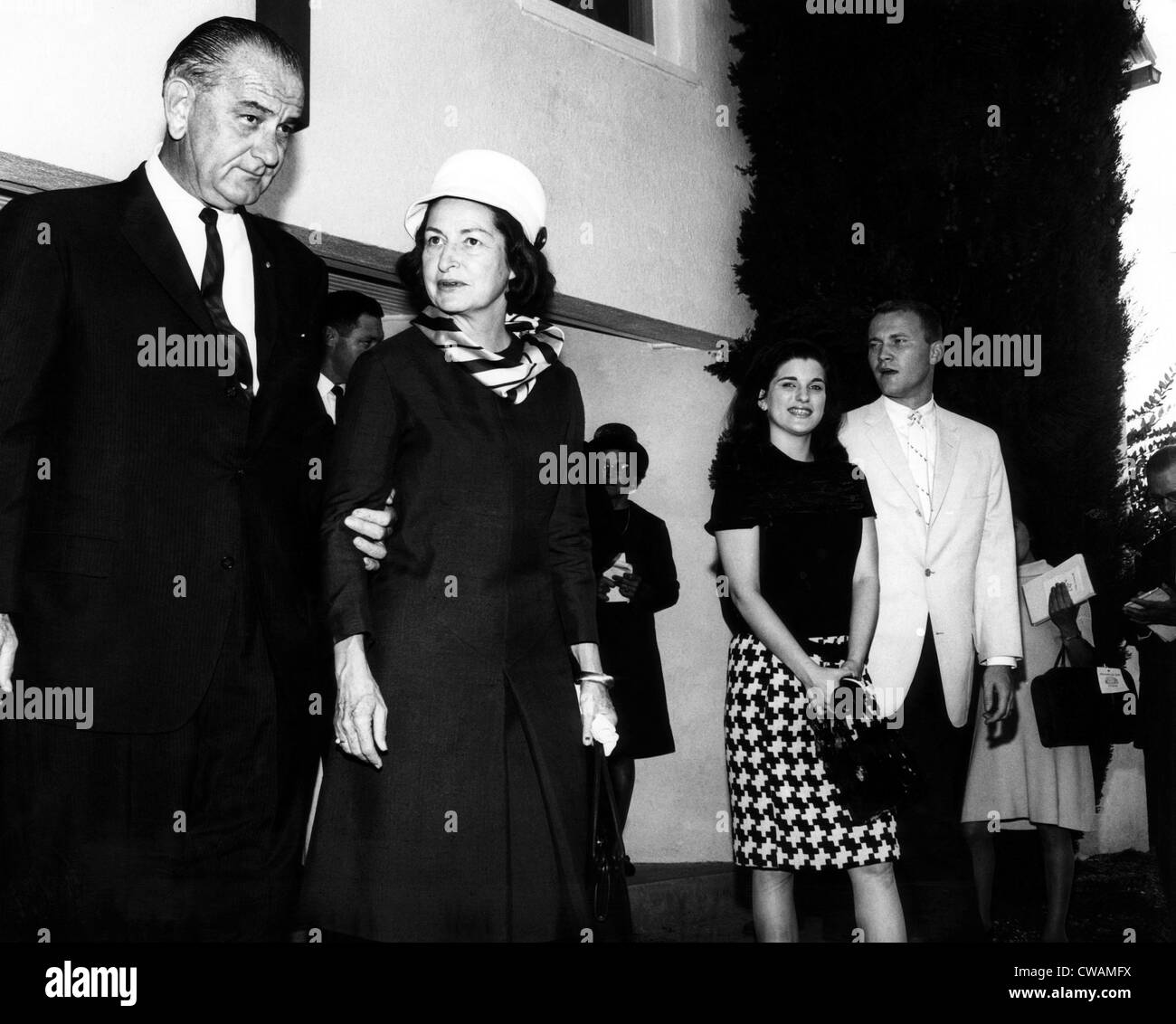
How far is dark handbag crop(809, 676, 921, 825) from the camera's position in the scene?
3.58 m

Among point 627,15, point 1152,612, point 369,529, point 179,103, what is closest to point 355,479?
point 369,529

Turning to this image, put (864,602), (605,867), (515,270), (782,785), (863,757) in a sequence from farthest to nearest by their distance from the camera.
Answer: (864,602) → (782,785) → (863,757) → (515,270) → (605,867)

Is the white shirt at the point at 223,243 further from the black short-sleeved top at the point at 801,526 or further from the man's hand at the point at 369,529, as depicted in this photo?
the black short-sleeved top at the point at 801,526

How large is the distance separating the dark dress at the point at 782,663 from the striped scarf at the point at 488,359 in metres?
1.13

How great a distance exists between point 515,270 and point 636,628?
9.66 ft

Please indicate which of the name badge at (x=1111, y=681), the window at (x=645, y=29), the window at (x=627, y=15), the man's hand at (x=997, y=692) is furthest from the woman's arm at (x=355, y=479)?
the window at (x=627, y=15)

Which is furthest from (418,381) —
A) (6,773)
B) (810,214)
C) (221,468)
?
(810,214)

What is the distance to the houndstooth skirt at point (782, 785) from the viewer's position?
12.1 feet

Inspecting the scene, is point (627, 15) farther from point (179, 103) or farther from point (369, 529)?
point (369, 529)

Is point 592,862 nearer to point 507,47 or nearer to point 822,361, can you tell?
point 822,361

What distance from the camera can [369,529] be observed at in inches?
103

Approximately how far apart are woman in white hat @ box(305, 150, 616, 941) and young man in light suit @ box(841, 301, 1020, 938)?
1.83 meters

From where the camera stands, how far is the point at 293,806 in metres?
2.76

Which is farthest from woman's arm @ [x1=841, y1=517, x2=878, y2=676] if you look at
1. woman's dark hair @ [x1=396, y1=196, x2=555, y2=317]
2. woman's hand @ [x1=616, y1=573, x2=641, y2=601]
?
woman's hand @ [x1=616, y1=573, x2=641, y2=601]
